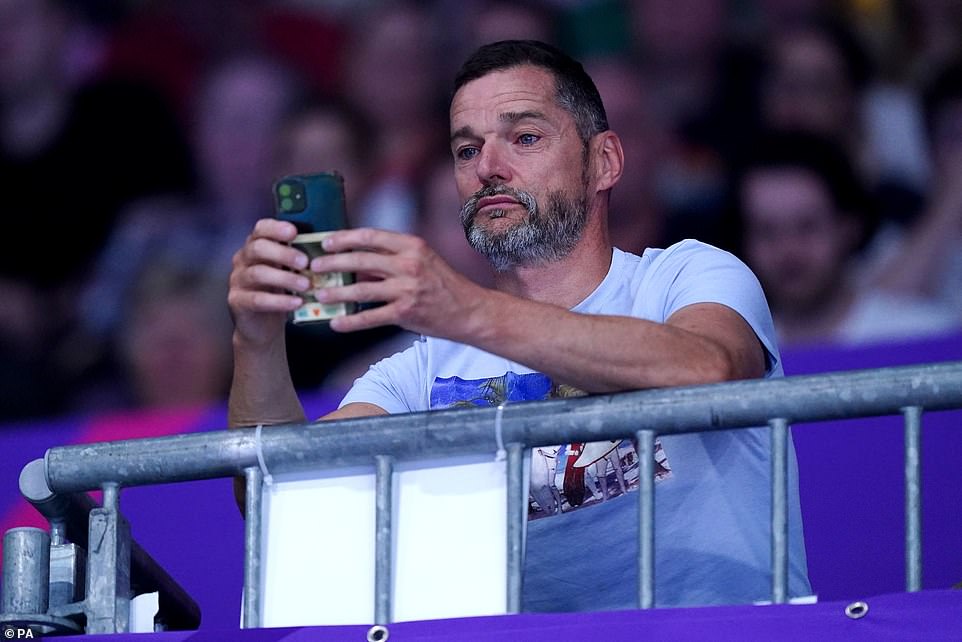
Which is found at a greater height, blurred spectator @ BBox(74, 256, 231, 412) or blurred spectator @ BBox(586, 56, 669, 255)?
blurred spectator @ BBox(586, 56, 669, 255)

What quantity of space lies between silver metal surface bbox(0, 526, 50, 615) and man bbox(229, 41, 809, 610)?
0.36 metres

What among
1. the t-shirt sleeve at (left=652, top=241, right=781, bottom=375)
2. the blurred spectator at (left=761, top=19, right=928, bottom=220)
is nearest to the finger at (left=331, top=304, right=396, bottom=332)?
the t-shirt sleeve at (left=652, top=241, right=781, bottom=375)

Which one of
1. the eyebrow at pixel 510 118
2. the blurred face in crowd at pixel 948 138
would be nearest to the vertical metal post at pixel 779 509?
the eyebrow at pixel 510 118

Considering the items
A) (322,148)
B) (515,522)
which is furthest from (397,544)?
(322,148)

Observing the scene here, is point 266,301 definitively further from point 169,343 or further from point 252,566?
point 169,343

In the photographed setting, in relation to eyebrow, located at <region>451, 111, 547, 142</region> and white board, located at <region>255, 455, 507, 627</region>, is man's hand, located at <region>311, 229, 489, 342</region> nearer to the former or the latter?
white board, located at <region>255, 455, 507, 627</region>

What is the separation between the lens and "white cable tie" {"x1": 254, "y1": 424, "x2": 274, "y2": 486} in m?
1.69

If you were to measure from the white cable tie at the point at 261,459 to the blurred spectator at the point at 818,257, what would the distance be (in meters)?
2.34

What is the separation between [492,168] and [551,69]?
0.92ft

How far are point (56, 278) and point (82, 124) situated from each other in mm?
544

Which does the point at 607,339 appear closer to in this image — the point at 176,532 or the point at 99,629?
the point at 99,629

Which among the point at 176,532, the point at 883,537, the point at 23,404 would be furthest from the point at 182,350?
the point at 883,537

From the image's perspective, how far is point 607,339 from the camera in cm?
173

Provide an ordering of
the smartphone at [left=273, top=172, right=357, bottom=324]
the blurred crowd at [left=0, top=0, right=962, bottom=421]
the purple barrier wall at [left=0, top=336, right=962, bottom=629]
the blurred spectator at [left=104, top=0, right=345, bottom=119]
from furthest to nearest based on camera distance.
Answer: the blurred spectator at [left=104, top=0, right=345, bottom=119], the blurred crowd at [left=0, top=0, right=962, bottom=421], the purple barrier wall at [left=0, top=336, right=962, bottom=629], the smartphone at [left=273, top=172, right=357, bottom=324]
